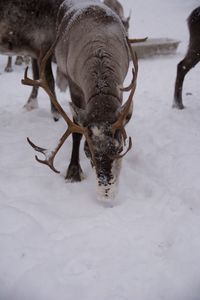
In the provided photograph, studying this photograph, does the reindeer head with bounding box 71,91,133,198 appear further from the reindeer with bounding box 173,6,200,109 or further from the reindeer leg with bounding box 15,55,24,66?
the reindeer leg with bounding box 15,55,24,66

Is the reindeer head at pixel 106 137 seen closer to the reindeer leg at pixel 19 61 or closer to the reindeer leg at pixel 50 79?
the reindeer leg at pixel 50 79

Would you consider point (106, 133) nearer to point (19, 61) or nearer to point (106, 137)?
point (106, 137)

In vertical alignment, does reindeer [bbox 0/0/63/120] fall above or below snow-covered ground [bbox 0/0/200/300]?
above

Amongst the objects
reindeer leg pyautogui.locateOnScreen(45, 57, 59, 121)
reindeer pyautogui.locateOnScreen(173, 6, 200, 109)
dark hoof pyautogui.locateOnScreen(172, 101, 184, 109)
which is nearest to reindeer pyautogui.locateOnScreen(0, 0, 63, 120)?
reindeer leg pyautogui.locateOnScreen(45, 57, 59, 121)

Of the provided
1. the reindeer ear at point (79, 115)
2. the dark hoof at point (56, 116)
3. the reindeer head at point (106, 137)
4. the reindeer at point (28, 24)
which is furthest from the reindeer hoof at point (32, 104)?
the reindeer head at point (106, 137)

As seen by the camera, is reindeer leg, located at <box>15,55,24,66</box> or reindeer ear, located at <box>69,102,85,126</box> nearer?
reindeer ear, located at <box>69,102,85,126</box>

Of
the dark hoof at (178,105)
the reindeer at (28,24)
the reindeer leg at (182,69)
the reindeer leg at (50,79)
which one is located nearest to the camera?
the reindeer at (28,24)

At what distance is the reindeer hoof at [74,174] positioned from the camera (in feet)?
11.7

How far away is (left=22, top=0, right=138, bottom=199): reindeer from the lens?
8.99 feet

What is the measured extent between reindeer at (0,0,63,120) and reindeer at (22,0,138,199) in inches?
20.1

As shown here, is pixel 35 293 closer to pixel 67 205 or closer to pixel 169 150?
pixel 67 205

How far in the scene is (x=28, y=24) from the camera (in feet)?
14.8

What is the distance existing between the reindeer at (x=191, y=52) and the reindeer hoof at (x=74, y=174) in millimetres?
2233

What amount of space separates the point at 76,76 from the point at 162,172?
48.4 inches
